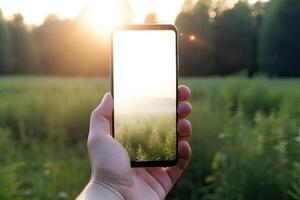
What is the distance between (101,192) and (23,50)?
29.7m

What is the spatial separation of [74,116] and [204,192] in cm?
279

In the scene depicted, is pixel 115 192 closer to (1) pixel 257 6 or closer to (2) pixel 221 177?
(2) pixel 221 177

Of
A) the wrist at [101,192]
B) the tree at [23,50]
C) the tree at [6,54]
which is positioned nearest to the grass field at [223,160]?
the wrist at [101,192]

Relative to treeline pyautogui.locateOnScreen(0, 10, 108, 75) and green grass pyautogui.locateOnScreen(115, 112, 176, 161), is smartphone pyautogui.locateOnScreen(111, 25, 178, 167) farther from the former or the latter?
treeline pyautogui.locateOnScreen(0, 10, 108, 75)

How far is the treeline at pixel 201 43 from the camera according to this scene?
425 cm

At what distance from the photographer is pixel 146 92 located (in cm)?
153

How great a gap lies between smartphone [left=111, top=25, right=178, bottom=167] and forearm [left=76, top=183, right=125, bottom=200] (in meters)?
0.11

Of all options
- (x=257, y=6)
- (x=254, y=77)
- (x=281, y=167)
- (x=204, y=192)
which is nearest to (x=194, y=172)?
(x=204, y=192)

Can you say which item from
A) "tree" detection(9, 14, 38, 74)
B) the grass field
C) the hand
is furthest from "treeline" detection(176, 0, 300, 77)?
"tree" detection(9, 14, 38, 74)

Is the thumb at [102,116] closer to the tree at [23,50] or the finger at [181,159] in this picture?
the finger at [181,159]

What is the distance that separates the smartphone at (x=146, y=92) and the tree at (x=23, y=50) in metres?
28.9

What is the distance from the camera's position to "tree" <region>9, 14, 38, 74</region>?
1169 inches

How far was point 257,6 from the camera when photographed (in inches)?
160

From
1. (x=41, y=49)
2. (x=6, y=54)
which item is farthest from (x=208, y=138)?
(x=41, y=49)
